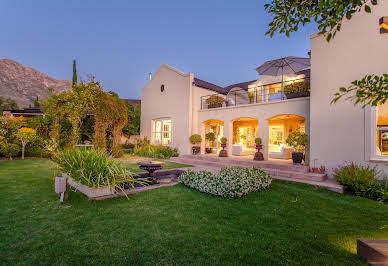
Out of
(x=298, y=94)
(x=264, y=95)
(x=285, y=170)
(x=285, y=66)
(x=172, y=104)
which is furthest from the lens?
(x=172, y=104)

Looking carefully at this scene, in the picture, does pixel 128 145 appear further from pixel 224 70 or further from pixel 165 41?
pixel 224 70

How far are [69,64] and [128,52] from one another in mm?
37346

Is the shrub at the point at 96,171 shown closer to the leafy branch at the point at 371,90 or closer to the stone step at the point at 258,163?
the leafy branch at the point at 371,90

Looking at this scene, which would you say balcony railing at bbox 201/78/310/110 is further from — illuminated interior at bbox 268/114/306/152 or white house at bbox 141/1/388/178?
illuminated interior at bbox 268/114/306/152

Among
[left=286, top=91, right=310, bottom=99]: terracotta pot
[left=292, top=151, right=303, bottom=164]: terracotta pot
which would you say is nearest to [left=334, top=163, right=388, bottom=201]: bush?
[left=292, top=151, right=303, bottom=164]: terracotta pot

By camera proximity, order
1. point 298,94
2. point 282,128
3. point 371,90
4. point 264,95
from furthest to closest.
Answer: point 282,128 < point 264,95 < point 298,94 < point 371,90

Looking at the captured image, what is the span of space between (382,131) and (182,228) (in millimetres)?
7052

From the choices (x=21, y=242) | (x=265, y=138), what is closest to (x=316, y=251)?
(x=21, y=242)

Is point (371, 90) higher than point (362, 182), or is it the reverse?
point (371, 90)

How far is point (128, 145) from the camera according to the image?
16.0 meters

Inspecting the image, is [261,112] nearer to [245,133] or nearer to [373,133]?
[373,133]

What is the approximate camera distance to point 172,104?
12453 millimetres

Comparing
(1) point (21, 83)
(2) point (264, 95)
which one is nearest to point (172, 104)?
(2) point (264, 95)

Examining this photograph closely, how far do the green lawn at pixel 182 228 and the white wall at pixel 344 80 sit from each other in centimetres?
227
